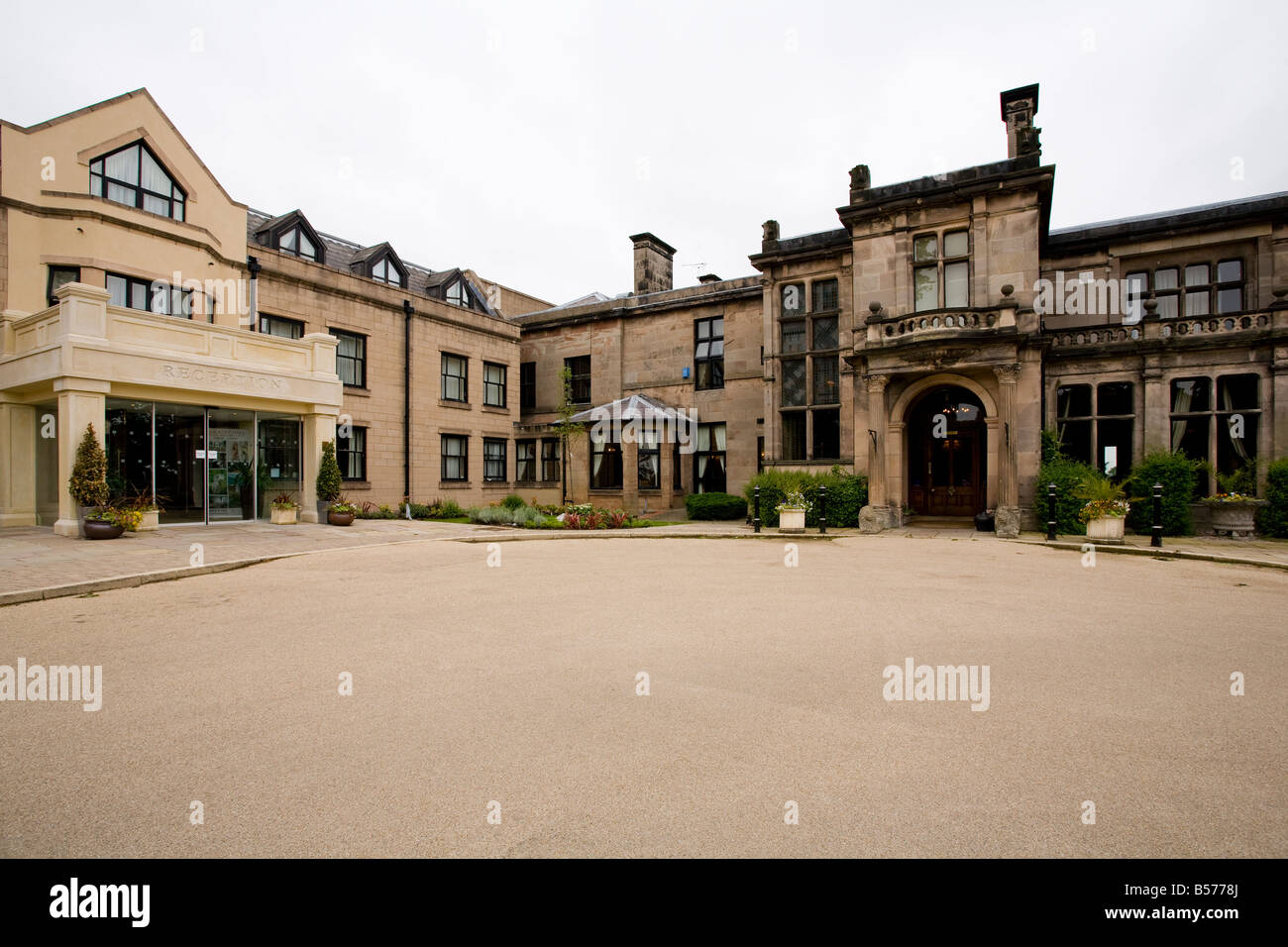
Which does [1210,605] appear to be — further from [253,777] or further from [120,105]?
[120,105]

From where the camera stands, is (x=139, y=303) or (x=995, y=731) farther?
(x=139, y=303)

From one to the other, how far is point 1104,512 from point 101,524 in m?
21.6

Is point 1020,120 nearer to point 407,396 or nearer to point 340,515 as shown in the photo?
point 407,396

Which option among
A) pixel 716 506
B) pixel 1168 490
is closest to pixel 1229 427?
pixel 1168 490

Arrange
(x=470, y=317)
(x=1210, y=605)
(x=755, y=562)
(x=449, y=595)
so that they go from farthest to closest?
(x=470, y=317) < (x=755, y=562) < (x=449, y=595) < (x=1210, y=605)

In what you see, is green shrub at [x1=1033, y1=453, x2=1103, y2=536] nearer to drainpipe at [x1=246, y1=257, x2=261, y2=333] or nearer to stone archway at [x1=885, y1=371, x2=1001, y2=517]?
stone archway at [x1=885, y1=371, x2=1001, y2=517]

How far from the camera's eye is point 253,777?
3584mm

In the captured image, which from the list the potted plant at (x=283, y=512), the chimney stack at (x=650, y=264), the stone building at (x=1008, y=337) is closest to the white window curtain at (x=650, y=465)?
the stone building at (x=1008, y=337)

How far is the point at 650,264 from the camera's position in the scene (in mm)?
30000

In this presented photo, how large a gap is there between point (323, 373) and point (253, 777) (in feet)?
58.0

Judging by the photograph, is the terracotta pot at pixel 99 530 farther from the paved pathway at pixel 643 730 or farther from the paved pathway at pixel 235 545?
the paved pathway at pixel 643 730

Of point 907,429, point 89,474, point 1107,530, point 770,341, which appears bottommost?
point 1107,530

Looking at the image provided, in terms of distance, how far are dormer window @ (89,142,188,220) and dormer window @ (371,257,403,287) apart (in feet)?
23.3
